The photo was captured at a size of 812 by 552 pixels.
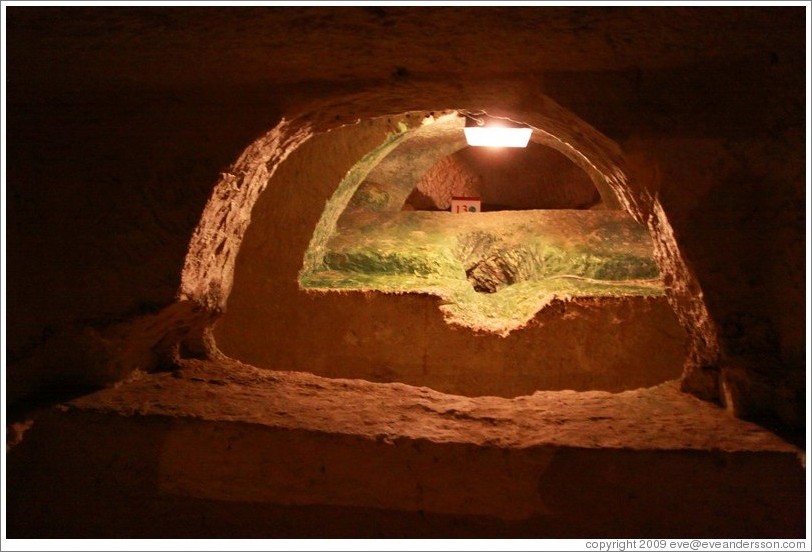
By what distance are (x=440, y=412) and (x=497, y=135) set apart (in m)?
3.38

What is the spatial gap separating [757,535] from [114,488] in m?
2.14

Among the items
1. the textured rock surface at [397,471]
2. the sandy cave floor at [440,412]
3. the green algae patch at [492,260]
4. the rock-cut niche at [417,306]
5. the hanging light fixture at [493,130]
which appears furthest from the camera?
the green algae patch at [492,260]

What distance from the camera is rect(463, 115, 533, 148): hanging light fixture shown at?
4.82 meters

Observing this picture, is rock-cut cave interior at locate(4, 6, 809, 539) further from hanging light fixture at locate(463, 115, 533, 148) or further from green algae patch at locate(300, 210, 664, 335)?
green algae patch at locate(300, 210, 664, 335)

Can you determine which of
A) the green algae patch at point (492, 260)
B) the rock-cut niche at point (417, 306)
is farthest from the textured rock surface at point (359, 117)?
the green algae patch at point (492, 260)

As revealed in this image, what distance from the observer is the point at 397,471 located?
1.86 m

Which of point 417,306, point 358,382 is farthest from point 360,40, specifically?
point 417,306

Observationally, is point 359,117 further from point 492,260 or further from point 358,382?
point 492,260

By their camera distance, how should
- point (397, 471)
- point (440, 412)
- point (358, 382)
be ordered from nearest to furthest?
point (397, 471), point (440, 412), point (358, 382)

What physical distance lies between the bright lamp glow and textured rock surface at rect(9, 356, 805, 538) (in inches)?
125

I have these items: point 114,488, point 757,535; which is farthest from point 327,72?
point 757,535

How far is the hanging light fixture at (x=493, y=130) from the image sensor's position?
4.82 meters

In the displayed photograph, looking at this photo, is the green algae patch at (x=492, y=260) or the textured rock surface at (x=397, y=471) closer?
the textured rock surface at (x=397, y=471)

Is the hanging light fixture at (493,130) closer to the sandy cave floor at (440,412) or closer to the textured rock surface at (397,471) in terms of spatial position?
the sandy cave floor at (440,412)
